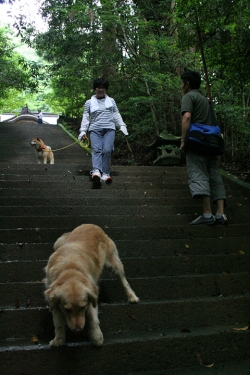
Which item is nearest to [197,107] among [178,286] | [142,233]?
[142,233]

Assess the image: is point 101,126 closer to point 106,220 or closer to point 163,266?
point 106,220

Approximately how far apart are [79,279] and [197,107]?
3328mm

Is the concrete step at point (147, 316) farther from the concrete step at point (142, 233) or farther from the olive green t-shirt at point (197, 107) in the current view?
the olive green t-shirt at point (197, 107)

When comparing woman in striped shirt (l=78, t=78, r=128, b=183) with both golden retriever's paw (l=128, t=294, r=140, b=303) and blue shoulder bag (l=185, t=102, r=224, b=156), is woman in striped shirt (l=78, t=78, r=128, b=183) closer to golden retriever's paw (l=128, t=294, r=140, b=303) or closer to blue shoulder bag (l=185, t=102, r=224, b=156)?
blue shoulder bag (l=185, t=102, r=224, b=156)

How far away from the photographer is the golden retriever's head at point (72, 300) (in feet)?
8.46

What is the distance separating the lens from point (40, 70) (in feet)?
53.5

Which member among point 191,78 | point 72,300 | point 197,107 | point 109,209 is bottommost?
point 109,209

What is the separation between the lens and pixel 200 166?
5.25 meters

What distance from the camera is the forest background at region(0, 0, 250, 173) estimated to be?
22.5ft

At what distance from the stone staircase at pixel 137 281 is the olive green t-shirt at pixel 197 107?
1.40 meters

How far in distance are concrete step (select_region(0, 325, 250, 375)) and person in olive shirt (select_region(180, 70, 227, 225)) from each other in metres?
2.33

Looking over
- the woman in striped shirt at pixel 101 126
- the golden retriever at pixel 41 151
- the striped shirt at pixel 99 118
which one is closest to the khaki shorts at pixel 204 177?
the woman in striped shirt at pixel 101 126

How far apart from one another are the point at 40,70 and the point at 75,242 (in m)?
14.3

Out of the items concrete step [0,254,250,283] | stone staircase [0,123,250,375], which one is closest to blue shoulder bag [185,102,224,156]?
stone staircase [0,123,250,375]
